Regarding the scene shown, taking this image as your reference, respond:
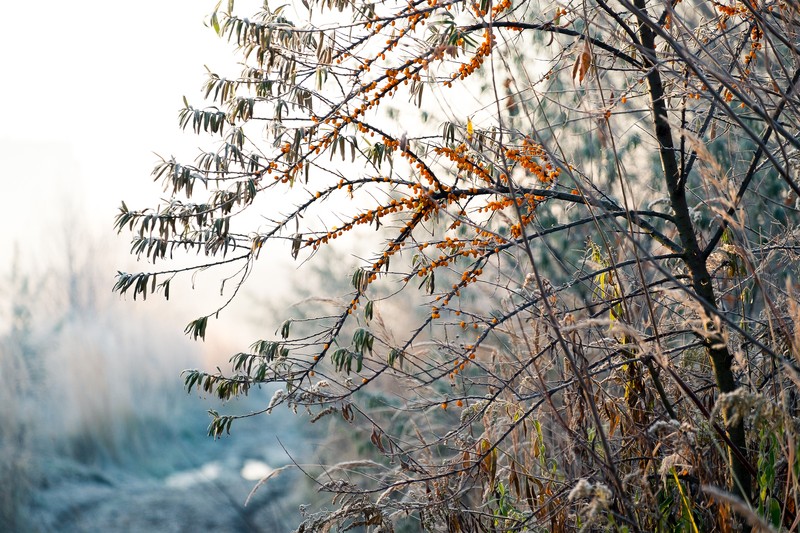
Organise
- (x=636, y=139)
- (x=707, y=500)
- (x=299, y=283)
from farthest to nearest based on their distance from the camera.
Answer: (x=299, y=283)
(x=636, y=139)
(x=707, y=500)

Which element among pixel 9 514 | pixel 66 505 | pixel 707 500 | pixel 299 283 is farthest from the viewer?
pixel 299 283

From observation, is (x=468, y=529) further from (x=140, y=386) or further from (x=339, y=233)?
(x=140, y=386)

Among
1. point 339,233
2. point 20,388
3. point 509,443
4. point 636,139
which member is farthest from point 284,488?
point 339,233

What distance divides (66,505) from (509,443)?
26.5ft

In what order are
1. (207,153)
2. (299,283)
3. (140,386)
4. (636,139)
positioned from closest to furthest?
1. (207,153)
2. (636,139)
3. (299,283)
4. (140,386)

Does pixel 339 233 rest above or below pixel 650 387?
above

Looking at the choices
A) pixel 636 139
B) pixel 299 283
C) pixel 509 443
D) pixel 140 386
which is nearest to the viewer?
pixel 509 443

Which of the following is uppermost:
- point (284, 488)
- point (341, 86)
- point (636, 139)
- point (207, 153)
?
point (636, 139)

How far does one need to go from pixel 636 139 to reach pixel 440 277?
3807 millimetres

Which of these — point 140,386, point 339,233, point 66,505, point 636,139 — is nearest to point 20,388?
point 66,505

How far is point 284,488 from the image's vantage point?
37.0 feet

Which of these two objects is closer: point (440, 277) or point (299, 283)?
point (440, 277)

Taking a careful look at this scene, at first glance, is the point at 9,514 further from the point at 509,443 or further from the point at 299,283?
the point at 509,443

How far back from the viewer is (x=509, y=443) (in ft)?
9.92
